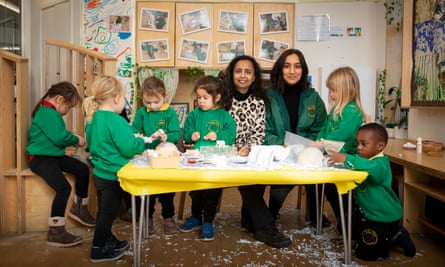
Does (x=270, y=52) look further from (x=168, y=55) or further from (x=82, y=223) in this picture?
(x=82, y=223)

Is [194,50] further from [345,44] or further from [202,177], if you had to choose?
[202,177]

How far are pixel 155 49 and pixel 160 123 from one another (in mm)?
2564

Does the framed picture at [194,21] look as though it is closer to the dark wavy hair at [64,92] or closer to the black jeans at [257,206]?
the dark wavy hair at [64,92]

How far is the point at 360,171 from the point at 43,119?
1872 millimetres

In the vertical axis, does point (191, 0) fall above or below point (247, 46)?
above

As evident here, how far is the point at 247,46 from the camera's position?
16.0 feet

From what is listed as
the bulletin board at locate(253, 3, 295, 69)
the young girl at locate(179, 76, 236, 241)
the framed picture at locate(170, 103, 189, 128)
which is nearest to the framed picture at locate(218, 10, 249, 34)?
the bulletin board at locate(253, 3, 295, 69)

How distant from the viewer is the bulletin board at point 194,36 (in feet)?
15.9

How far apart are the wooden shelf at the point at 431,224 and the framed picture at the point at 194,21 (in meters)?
3.31

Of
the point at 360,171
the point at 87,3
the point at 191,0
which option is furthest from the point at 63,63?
the point at 360,171

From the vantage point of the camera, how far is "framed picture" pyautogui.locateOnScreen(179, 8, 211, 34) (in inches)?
191

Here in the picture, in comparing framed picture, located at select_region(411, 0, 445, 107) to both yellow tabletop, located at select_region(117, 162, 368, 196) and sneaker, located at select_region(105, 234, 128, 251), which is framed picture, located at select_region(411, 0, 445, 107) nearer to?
yellow tabletop, located at select_region(117, 162, 368, 196)

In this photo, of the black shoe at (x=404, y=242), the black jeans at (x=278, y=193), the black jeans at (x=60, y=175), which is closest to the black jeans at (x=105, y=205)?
the black jeans at (x=60, y=175)

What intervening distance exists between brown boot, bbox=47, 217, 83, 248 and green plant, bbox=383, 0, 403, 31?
392 cm
